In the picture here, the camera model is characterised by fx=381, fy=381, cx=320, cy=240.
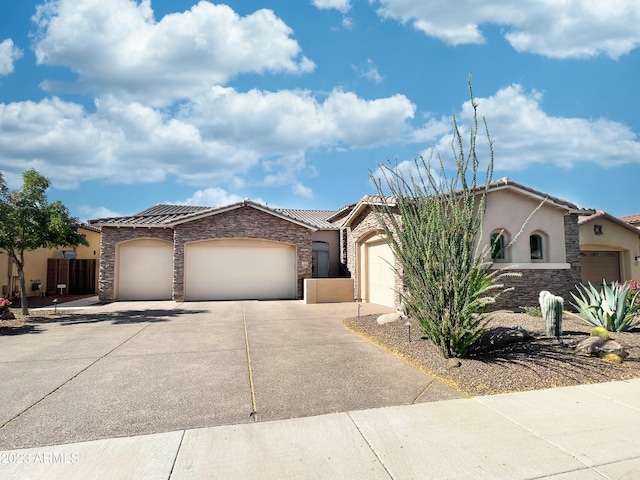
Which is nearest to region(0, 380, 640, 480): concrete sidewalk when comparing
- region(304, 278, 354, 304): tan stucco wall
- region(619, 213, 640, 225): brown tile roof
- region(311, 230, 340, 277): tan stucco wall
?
region(304, 278, 354, 304): tan stucco wall

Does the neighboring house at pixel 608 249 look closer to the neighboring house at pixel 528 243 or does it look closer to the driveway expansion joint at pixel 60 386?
the neighboring house at pixel 528 243

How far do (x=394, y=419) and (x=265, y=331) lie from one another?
5530mm

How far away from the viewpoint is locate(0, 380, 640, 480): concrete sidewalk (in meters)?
3.26

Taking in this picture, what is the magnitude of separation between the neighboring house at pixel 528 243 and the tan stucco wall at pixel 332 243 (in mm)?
6397

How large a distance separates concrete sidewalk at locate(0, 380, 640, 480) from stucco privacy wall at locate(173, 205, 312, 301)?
13068 mm

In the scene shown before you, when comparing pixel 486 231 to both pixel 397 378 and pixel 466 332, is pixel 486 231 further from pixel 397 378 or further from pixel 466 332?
pixel 397 378

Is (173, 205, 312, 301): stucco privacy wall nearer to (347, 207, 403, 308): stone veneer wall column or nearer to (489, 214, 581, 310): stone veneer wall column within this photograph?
(347, 207, 403, 308): stone veneer wall column

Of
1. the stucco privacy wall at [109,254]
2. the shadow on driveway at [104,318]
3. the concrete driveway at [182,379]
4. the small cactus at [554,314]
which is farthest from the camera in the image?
the stucco privacy wall at [109,254]

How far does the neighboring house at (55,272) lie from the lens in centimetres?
1861

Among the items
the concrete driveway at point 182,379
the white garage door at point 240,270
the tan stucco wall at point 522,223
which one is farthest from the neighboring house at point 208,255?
the tan stucco wall at point 522,223

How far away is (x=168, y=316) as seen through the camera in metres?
12.0

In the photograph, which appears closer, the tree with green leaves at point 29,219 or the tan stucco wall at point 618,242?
the tree with green leaves at point 29,219

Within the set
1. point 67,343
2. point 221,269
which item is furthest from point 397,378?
point 221,269

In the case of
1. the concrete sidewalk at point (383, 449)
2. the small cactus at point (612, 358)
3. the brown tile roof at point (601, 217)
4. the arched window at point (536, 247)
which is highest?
the brown tile roof at point (601, 217)
